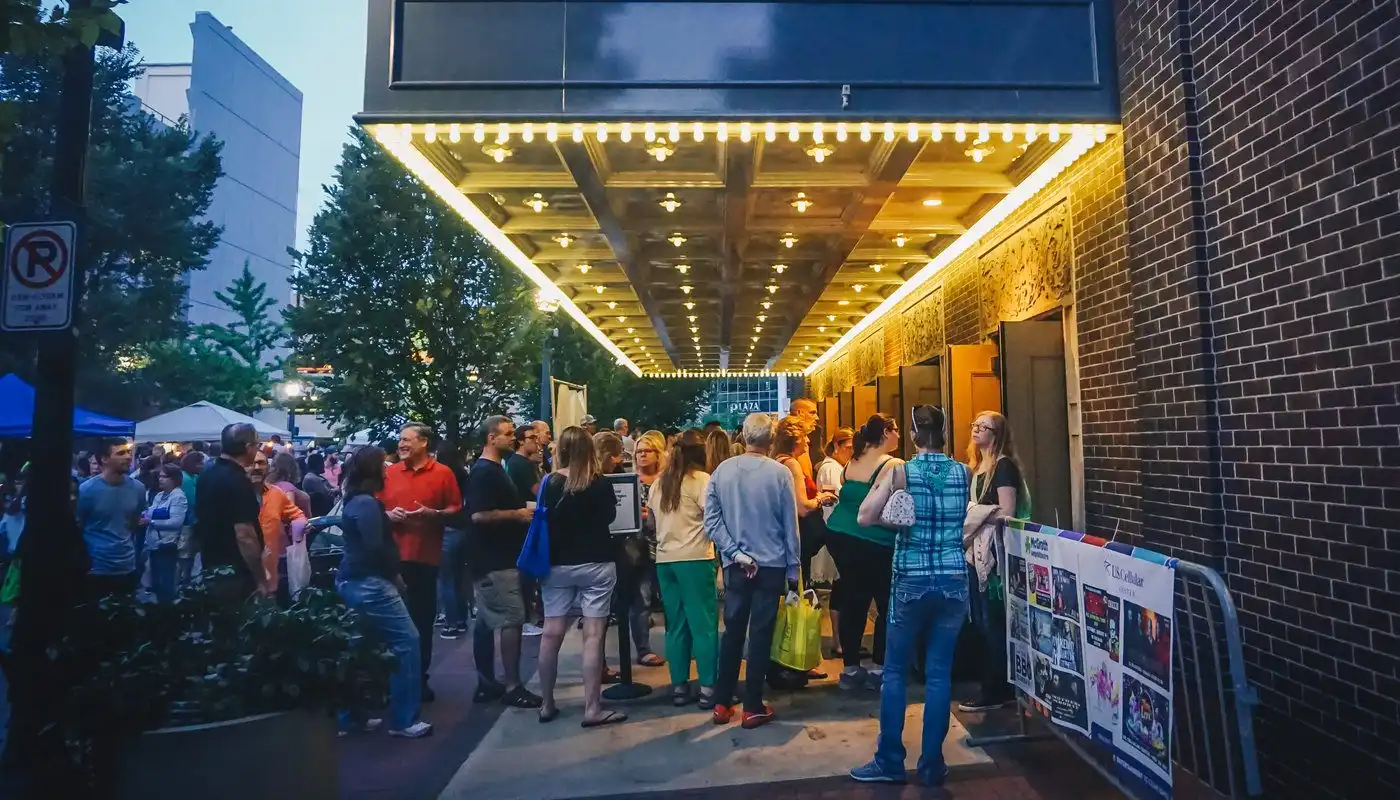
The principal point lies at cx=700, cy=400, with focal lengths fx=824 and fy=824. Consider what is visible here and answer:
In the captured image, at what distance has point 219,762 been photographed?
10.3 ft

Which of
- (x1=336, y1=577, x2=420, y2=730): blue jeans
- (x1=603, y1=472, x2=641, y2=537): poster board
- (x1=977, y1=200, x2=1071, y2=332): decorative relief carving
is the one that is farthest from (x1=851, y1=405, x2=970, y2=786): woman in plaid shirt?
(x1=977, y1=200, x2=1071, y2=332): decorative relief carving

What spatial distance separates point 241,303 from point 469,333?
110 feet

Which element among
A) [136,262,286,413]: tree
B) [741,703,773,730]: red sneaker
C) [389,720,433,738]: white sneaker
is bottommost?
[389,720,433,738]: white sneaker

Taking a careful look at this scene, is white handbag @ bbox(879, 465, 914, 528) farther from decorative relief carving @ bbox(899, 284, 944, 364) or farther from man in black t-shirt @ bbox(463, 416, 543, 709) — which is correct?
decorative relief carving @ bbox(899, 284, 944, 364)

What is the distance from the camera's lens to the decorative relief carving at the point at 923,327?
36.1 ft

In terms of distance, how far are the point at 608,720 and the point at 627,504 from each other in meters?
1.58

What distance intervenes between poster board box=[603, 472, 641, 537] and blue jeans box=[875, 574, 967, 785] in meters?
2.46

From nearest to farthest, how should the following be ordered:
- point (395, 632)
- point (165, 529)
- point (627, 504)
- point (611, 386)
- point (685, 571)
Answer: point (395, 632) → point (685, 571) → point (627, 504) → point (165, 529) → point (611, 386)

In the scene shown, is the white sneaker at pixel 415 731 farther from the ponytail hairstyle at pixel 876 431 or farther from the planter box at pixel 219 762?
the ponytail hairstyle at pixel 876 431

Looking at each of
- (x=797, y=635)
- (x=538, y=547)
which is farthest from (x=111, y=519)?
(x=797, y=635)

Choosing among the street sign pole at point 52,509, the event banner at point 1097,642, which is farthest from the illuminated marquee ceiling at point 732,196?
the event banner at point 1097,642

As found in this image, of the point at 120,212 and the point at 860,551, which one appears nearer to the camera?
the point at 860,551

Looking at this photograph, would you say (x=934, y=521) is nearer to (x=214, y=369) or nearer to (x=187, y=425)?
(x=187, y=425)

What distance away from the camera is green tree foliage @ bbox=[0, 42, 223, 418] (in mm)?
20156
